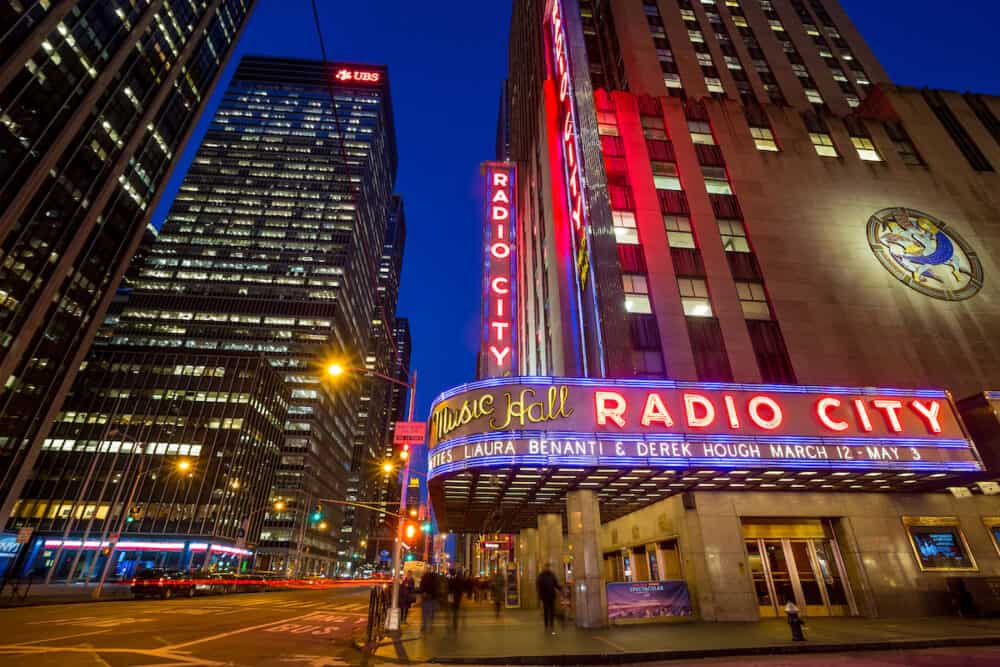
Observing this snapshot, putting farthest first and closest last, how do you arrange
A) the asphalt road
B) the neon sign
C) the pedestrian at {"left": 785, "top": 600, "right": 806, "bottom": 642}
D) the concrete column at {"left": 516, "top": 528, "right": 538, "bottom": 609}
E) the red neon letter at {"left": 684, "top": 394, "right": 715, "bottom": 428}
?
the neon sign < the concrete column at {"left": 516, "top": 528, "right": 538, "bottom": 609} < the red neon letter at {"left": 684, "top": 394, "right": 715, "bottom": 428} < the pedestrian at {"left": 785, "top": 600, "right": 806, "bottom": 642} < the asphalt road

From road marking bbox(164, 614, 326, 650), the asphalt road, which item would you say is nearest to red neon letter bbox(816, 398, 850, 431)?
the asphalt road

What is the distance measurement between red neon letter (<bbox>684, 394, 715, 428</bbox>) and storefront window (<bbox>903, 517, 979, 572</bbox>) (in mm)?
12037

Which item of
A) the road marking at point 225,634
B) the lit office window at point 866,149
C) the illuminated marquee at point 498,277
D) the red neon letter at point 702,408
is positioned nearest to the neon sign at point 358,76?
the illuminated marquee at point 498,277

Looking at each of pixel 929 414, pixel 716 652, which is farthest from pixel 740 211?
pixel 716 652

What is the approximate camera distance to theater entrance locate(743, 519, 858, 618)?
1983 cm

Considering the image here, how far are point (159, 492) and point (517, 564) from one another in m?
75.7

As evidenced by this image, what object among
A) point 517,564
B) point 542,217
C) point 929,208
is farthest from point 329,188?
point 929,208

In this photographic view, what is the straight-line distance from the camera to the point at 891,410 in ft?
57.7

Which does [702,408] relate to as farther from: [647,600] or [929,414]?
[929,414]

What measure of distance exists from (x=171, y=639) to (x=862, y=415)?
78.8 ft

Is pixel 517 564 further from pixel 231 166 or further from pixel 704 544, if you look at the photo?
pixel 231 166

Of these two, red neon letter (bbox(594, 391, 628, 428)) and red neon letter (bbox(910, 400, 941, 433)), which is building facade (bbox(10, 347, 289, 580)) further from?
red neon letter (bbox(910, 400, 941, 433))

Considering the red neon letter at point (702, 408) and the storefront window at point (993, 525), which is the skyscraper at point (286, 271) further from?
the storefront window at point (993, 525)

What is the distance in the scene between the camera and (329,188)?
15612 centimetres
